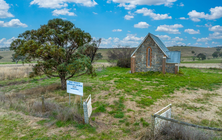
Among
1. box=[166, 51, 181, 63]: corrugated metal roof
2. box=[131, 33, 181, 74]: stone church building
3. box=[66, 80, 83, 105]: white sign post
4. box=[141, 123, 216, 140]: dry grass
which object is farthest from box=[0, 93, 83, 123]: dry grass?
box=[166, 51, 181, 63]: corrugated metal roof

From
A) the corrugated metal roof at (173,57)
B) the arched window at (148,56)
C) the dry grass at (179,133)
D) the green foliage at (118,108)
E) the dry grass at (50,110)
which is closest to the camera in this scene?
the dry grass at (179,133)

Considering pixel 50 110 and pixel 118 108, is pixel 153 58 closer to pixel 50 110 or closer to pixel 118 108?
pixel 118 108

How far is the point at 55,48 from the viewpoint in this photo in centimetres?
1034

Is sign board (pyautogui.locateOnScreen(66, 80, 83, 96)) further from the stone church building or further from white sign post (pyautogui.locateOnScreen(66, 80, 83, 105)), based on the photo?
the stone church building

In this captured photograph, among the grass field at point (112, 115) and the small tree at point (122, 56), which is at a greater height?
the small tree at point (122, 56)

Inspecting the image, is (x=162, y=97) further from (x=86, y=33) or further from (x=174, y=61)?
(x=174, y=61)

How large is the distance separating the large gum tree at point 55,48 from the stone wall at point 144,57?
1119cm

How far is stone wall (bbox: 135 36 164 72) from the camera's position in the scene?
20.8m

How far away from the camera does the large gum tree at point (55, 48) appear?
415 inches

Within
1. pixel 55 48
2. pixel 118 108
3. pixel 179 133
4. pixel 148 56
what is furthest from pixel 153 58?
pixel 179 133

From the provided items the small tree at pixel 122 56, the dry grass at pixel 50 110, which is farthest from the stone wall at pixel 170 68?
the dry grass at pixel 50 110

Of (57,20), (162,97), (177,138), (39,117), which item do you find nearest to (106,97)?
(162,97)

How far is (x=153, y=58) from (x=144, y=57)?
1.40 meters

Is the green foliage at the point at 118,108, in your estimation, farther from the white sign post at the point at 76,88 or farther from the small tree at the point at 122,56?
the small tree at the point at 122,56
